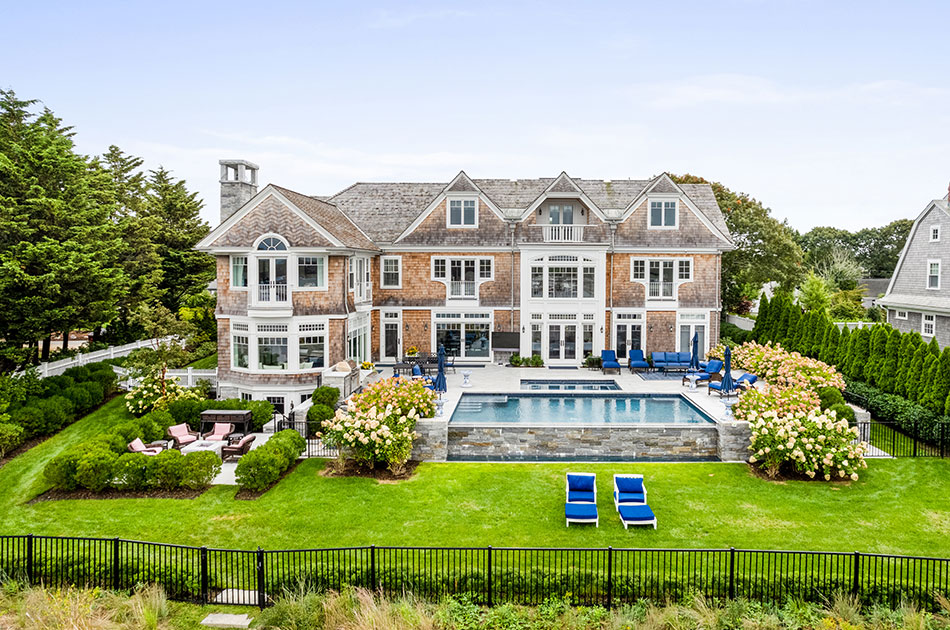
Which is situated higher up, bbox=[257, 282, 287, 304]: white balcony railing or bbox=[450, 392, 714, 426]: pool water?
bbox=[257, 282, 287, 304]: white balcony railing

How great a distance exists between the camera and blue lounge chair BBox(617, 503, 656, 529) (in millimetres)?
12805

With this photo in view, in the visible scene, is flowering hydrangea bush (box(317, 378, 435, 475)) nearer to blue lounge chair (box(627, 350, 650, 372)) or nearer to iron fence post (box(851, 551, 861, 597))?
iron fence post (box(851, 551, 861, 597))

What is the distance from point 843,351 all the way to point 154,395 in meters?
28.1

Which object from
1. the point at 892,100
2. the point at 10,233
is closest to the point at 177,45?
the point at 10,233

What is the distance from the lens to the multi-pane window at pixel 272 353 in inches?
925

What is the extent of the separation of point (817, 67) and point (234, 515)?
25.9 metres

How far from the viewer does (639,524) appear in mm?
12867

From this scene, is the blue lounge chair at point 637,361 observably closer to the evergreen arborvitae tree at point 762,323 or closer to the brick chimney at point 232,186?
the evergreen arborvitae tree at point 762,323

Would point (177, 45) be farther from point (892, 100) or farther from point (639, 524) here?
point (892, 100)

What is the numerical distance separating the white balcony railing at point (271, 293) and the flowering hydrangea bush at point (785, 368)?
17958 mm

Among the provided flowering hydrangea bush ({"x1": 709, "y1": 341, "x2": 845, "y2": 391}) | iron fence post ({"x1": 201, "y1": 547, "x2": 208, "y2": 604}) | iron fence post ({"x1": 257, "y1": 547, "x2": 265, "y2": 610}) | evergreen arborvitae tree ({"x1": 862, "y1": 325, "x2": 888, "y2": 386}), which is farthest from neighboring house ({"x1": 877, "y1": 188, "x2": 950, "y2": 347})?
iron fence post ({"x1": 201, "y1": 547, "x2": 208, "y2": 604})

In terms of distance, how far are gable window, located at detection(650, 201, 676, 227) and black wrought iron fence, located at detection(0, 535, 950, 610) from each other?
70.7 feet

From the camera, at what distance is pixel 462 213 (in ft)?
101

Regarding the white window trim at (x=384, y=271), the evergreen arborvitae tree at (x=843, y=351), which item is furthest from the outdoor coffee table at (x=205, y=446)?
the evergreen arborvitae tree at (x=843, y=351)
